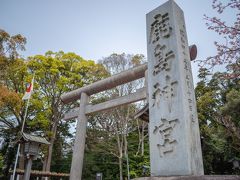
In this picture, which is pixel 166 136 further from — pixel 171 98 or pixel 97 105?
pixel 97 105

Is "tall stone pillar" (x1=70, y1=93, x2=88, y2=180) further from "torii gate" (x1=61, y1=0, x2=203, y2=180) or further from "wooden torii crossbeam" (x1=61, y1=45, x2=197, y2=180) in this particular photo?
"torii gate" (x1=61, y1=0, x2=203, y2=180)

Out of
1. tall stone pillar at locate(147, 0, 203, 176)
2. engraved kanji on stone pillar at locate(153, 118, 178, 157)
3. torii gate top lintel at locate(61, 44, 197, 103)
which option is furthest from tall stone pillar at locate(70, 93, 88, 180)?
engraved kanji on stone pillar at locate(153, 118, 178, 157)

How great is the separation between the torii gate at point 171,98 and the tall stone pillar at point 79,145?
360cm

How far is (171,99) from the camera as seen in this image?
375 cm

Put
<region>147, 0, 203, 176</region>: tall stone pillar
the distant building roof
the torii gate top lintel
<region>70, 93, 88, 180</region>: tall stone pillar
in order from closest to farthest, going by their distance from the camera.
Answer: <region>147, 0, 203, 176</region>: tall stone pillar
the distant building roof
the torii gate top lintel
<region>70, 93, 88, 180</region>: tall stone pillar

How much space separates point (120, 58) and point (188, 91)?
11.2 metres

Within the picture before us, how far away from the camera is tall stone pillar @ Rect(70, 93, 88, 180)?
648cm

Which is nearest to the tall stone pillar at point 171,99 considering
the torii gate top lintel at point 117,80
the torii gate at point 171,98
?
the torii gate at point 171,98

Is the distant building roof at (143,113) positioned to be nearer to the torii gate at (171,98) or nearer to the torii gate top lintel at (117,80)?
the torii gate top lintel at (117,80)

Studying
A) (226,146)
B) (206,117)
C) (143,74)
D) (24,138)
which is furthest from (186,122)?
(206,117)

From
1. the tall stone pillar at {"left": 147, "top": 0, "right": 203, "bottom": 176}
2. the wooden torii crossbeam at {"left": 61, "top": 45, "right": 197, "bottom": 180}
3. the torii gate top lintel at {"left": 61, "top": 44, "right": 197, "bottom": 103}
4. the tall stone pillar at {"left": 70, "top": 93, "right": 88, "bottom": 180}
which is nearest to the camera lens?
the tall stone pillar at {"left": 147, "top": 0, "right": 203, "bottom": 176}

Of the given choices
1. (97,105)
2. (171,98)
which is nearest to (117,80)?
(97,105)

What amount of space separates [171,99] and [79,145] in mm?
4250

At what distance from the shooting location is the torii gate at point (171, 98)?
10.9 feet
